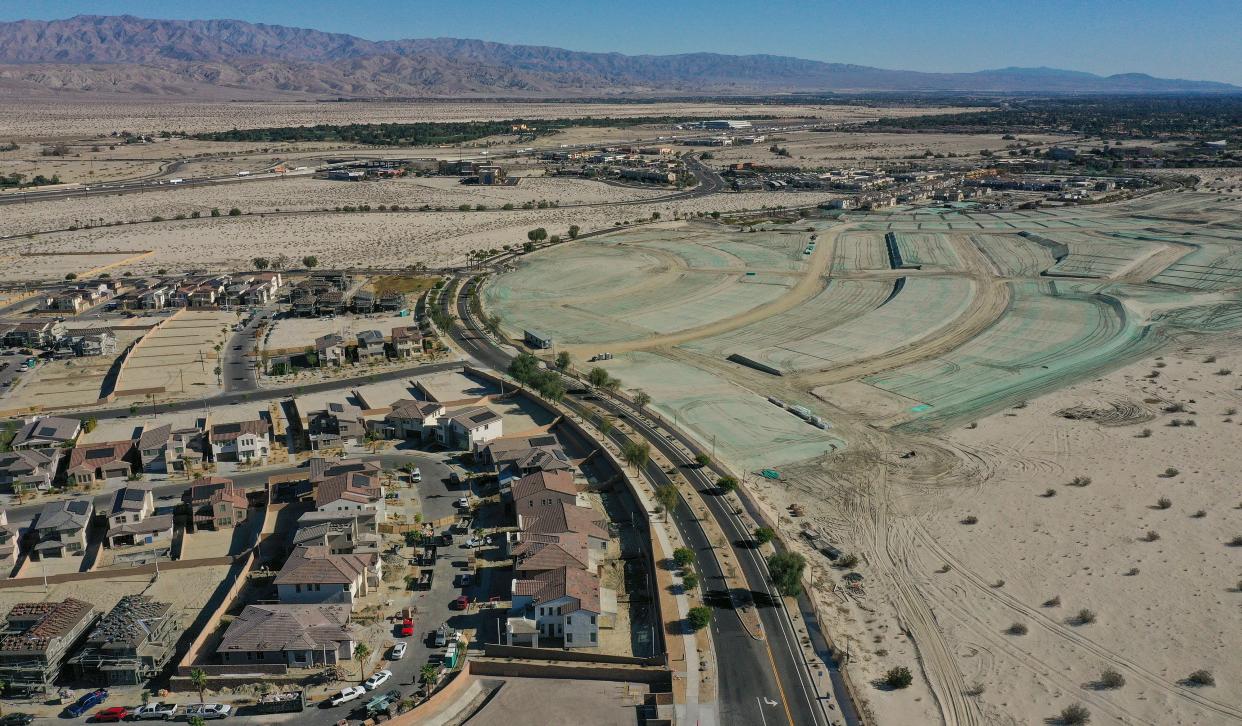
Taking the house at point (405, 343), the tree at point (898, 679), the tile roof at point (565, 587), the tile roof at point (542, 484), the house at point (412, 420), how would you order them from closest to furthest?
the tree at point (898, 679) → the tile roof at point (565, 587) → the tile roof at point (542, 484) → the house at point (412, 420) → the house at point (405, 343)

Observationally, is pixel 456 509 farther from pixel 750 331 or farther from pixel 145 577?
pixel 750 331

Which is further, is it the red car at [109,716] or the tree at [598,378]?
the tree at [598,378]

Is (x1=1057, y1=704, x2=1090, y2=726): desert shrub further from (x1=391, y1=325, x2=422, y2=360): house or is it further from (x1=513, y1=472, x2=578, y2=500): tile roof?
(x1=391, y1=325, x2=422, y2=360): house

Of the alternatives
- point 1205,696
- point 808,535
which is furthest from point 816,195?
point 1205,696

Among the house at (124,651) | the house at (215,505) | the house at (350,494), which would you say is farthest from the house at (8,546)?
the house at (350,494)

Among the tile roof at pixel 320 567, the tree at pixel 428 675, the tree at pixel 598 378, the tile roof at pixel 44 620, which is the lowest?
the tree at pixel 428 675

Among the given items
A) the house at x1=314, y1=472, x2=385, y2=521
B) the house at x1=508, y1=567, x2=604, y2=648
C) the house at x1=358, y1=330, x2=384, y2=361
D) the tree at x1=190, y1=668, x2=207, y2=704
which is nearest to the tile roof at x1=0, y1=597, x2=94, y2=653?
the tree at x1=190, y1=668, x2=207, y2=704

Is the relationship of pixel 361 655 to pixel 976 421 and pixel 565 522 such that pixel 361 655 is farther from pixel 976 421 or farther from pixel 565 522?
pixel 976 421

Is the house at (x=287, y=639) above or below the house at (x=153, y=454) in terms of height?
below

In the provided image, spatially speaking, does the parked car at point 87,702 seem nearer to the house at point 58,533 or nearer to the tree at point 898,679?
the house at point 58,533
